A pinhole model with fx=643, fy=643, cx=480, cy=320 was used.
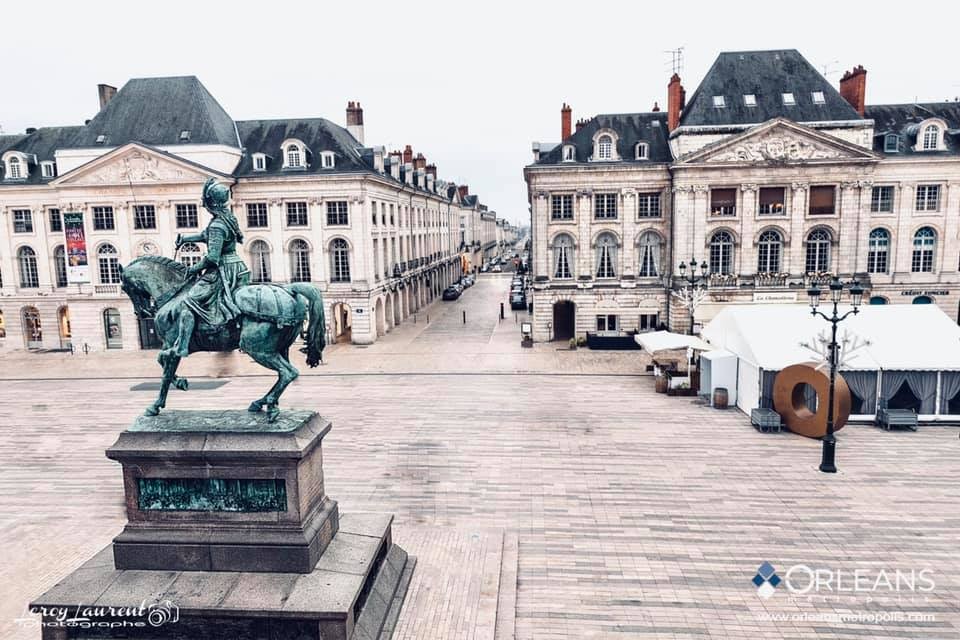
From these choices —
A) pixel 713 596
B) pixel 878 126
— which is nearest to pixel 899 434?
pixel 713 596

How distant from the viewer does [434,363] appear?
122ft

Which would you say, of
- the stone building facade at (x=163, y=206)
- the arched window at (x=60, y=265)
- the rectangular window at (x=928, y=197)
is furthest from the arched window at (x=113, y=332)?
the rectangular window at (x=928, y=197)

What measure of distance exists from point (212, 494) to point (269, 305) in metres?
3.54

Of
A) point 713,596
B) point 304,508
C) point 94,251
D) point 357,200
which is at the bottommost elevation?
point 713,596

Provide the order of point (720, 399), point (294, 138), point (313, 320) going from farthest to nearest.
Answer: point (294, 138) → point (720, 399) → point (313, 320)

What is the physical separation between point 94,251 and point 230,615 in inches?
1597

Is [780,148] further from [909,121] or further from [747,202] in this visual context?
[909,121]

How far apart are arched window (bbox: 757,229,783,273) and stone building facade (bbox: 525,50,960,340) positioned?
9 cm

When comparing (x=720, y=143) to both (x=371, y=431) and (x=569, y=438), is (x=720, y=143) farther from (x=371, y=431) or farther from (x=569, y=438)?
(x=371, y=431)

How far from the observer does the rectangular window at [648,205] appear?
4294cm

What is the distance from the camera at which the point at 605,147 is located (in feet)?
140

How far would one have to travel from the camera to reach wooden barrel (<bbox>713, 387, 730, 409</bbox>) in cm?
2612

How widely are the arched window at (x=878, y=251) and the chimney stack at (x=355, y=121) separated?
39540 millimetres

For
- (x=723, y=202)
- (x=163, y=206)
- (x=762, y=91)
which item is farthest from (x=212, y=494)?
(x=762, y=91)
